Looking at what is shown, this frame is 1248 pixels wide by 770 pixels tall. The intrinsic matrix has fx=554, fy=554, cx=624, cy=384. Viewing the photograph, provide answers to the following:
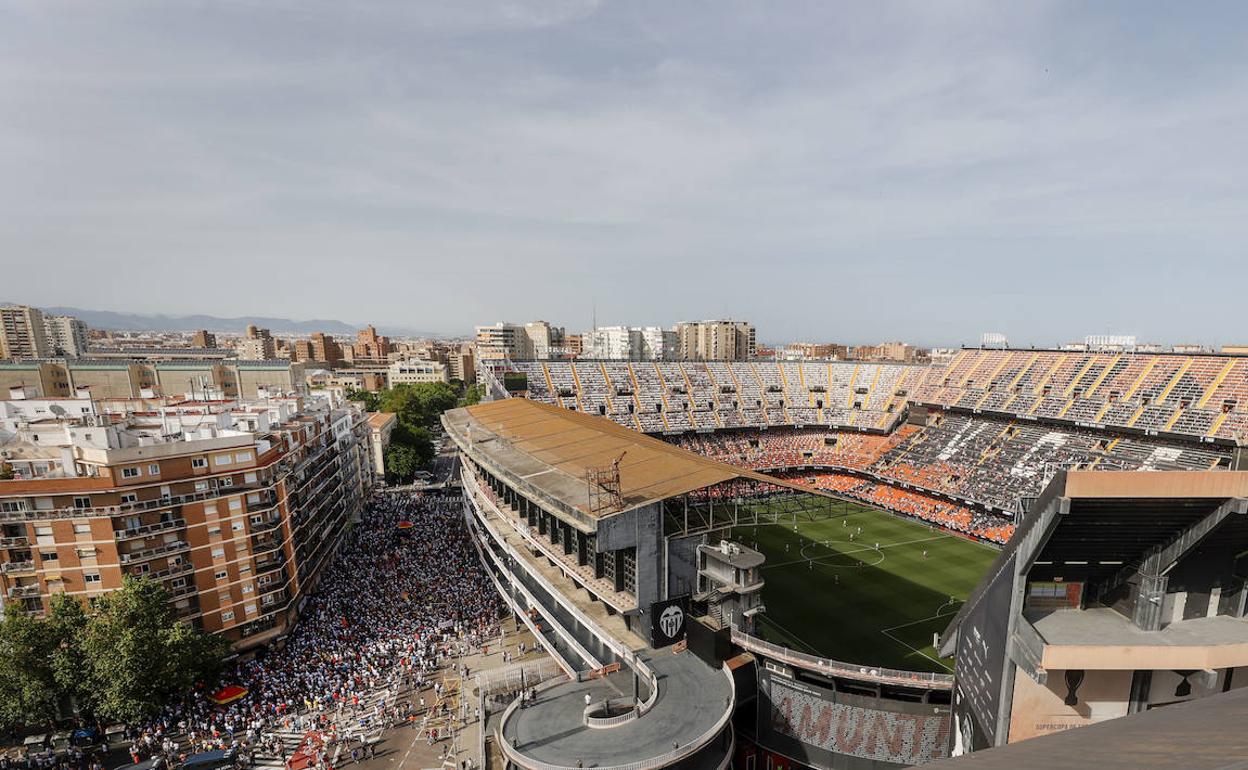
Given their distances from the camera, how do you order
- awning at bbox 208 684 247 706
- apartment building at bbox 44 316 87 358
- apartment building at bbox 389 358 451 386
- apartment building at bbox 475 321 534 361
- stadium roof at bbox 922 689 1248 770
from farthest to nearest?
apartment building at bbox 44 316 87 358 < apartment building at bbox 475 321 534 361 < apartment building at bbox 389 358 451 386 < awning at bbox 208 684 247 706 < stadium roof at bbox 922 689 1248 770

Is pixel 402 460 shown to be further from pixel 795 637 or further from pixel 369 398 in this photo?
pixel 795 637

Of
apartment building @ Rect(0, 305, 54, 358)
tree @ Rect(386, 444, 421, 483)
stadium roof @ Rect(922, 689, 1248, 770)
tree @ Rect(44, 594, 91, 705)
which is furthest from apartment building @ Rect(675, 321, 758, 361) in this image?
apartment building @ Rect(0, 305, 54, 358)

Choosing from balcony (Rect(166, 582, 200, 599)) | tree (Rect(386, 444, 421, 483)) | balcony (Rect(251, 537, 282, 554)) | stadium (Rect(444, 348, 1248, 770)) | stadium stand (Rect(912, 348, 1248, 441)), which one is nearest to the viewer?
stadium (Rect(444, 348, 1248, 770))

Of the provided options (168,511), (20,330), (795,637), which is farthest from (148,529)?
(20,330)

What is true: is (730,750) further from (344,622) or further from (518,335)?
(518,335)

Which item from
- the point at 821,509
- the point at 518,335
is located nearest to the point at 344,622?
the point at 821,509

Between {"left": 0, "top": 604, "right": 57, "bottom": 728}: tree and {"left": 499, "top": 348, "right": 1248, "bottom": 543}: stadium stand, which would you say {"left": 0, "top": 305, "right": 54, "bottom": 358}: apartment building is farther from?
{"left": 0, "top": 604, "right": 57, "bottom": 728}: tree

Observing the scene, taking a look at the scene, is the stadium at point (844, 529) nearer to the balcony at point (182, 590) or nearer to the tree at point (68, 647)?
the balcony at point (182, 590)
